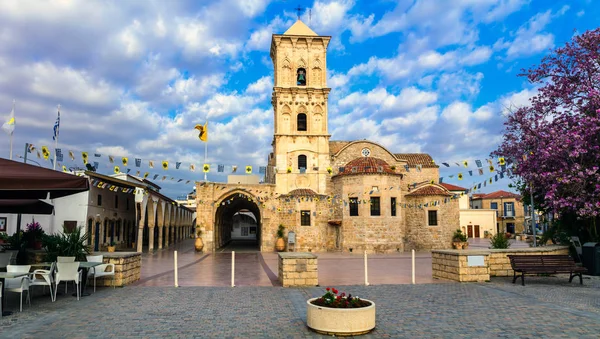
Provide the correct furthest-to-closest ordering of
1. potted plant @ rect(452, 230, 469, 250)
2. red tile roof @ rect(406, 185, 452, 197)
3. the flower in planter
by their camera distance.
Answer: red tile roof @ rect(406, 185, 452, 197) → potted plant @ rect(452, 230, 469, 250) → the flower in planter

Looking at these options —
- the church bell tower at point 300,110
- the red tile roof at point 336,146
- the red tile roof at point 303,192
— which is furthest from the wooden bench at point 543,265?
Result: the red tile roof at point 336,146

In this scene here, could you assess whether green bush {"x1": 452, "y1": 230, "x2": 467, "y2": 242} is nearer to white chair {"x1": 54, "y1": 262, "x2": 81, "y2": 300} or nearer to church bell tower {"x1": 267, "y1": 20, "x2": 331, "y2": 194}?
church bell tower {"x1": 267, "y1": 20, "x2": 331, "y2": 194}

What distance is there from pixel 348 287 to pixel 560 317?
16.5 ft

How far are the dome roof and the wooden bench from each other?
16.0 m

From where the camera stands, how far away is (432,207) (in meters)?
28.4

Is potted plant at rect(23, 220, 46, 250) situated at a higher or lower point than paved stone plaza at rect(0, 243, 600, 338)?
higher

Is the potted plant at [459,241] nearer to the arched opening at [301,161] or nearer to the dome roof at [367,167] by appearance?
the dome roof at [367,167]

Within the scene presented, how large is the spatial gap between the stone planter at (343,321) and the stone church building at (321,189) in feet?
66.7

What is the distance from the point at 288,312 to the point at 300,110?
23318 millimetres

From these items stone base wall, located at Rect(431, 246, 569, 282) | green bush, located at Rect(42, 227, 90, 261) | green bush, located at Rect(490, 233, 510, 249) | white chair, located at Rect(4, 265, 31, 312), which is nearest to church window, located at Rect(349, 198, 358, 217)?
green bush, located at Rect(490, 233, 510, 249)

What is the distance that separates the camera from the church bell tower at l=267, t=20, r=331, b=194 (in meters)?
29.0

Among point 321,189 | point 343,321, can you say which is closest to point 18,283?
point 343,321

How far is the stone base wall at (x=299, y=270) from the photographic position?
35.7ft

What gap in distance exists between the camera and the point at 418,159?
32656mm
